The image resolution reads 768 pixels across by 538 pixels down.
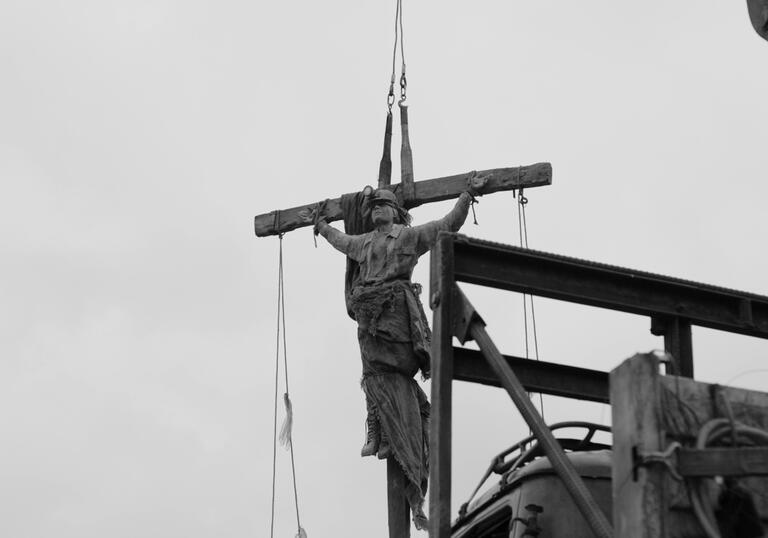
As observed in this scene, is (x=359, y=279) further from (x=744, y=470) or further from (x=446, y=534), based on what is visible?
(x=744, y=470)

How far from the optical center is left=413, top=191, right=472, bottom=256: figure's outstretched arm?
15711 millimetres

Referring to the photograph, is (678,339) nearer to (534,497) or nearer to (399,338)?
(534,497)

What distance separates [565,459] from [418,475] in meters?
5.52

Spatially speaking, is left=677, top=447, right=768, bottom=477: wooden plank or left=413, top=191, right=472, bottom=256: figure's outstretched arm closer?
left=677, top=447, right=768, bottom=477: wooden plank

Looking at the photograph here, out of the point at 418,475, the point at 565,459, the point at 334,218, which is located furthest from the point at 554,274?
the point at 334,218

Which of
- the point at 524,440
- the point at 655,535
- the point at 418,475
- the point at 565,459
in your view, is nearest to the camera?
the point at 655,535

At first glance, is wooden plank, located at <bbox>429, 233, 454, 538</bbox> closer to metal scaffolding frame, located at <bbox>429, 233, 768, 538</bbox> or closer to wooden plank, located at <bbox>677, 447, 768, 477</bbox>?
metal scaffolding frame, located at <bbox>429, 233, 768, 538</bbox>

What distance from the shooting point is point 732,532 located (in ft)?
29.9

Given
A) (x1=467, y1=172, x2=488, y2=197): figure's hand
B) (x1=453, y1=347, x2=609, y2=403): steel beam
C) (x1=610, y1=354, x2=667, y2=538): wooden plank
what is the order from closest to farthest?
(x1=610, y1=354, x2=667, y2=538): wooden plank → (x1=453, y1=347, x2=609, y2=403): steel beam → (x1=467, y1=172, x2=488, y2=197): figure's hand

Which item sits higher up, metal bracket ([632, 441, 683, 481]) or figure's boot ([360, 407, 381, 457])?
figure's boot ([360, 407, 381, 457])

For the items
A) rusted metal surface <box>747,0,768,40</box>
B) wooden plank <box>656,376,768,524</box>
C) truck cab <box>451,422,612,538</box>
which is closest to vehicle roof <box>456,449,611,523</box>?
truck cab <box>451,422,612,538</box>

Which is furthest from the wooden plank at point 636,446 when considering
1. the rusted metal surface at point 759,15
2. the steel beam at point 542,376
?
the rusted metal surface at point 759,15

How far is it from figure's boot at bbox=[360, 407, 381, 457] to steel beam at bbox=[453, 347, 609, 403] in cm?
417

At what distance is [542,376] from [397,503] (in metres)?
4.23
